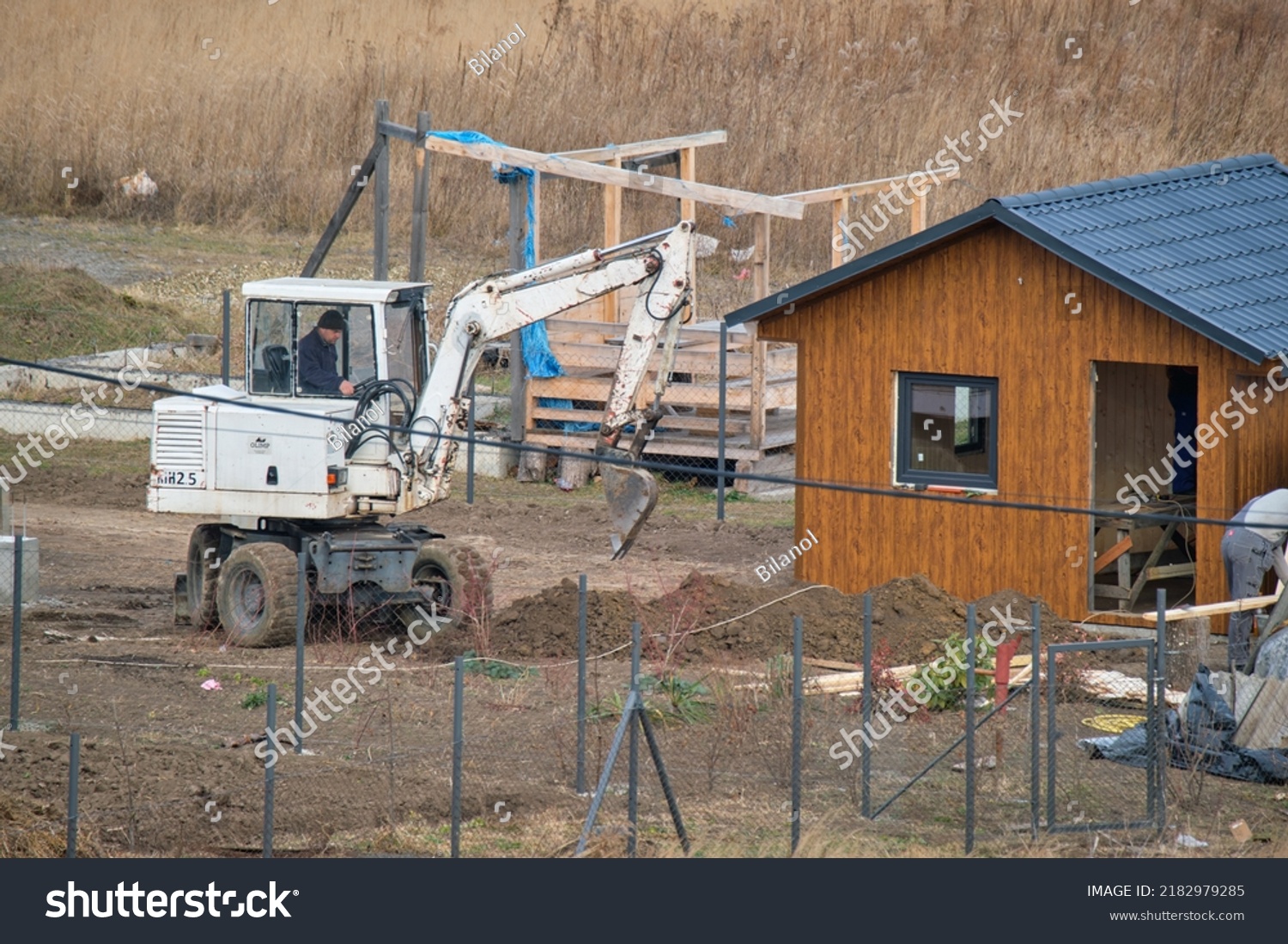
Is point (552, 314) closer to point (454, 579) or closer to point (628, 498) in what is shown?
point (628, 498)

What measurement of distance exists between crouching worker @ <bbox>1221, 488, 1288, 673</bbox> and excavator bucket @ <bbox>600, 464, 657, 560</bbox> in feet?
15.0

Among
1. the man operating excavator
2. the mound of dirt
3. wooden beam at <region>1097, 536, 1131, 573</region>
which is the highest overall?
the man operating excavator

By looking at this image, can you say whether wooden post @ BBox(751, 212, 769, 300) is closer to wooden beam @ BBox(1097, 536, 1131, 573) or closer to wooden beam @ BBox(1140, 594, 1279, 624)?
wooden beam @ BBox(1097, 536, 1131, 573)

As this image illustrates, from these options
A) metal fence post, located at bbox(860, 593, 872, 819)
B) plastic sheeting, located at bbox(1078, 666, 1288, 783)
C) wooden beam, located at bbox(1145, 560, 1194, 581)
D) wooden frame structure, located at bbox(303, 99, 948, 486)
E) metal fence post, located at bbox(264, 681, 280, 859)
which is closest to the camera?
metal fence post, located at bbox(264, 681, 280, 859)

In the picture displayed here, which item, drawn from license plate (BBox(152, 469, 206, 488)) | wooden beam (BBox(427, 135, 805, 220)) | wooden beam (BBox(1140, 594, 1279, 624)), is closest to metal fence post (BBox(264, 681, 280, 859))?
license plate (BBox(152, 469, 206, 488))

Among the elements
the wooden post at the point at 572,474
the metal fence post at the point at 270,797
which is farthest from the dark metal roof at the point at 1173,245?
the metal fence post at the point at 270,797

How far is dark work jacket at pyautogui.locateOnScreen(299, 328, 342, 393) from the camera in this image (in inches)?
648

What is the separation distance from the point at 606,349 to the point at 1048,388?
835cm

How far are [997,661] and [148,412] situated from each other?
1651 centimetres

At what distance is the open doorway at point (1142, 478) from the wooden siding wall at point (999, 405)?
0.39m

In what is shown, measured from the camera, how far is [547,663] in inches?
611

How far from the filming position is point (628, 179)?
852 inches

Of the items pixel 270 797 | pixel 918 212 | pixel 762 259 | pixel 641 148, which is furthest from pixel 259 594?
pixel 918 212

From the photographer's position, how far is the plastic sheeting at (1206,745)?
12.7 metres
